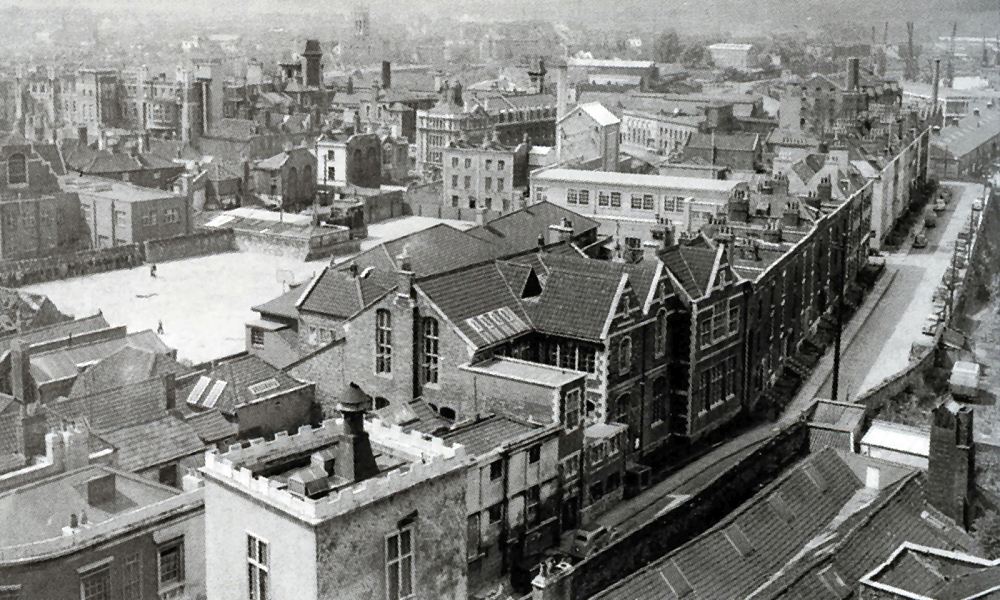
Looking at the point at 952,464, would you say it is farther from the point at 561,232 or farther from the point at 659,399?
the point at 561,232

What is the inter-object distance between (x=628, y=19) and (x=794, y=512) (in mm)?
99591

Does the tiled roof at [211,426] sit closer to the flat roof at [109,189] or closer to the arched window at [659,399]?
the arched window at [659,399]

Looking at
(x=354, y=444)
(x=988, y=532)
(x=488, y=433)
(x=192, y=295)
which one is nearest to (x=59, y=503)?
(x=354, y=444)

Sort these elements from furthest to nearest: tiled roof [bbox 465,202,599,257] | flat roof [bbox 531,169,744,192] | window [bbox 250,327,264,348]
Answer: flat roof [bbox 531,169,744,192], tiled roof [bbox 465,202,599,257], window [bbox 250,327,264,348]

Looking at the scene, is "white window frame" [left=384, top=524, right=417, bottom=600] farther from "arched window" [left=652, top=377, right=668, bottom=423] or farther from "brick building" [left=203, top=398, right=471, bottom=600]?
"arched window" [left=652, top=377, right=668, bottom=423]

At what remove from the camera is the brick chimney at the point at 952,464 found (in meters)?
27.5

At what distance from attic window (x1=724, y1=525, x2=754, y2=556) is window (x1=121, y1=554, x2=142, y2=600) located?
1409 cm

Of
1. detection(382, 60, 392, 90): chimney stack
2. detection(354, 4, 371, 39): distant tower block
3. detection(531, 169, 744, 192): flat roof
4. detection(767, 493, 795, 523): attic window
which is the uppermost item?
detection(354, 4, 371, 39): distant tower block

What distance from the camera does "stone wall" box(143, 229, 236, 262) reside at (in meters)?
73.4

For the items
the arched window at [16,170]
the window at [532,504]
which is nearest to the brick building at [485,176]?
the arched window at [16,170]

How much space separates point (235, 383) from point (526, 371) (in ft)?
33.6

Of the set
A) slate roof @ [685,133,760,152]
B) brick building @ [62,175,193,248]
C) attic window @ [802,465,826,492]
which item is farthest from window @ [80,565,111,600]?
slate roof @ [685,133,760,152]

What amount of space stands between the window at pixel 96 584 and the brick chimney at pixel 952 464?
65.5 ft

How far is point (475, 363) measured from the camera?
127ft
